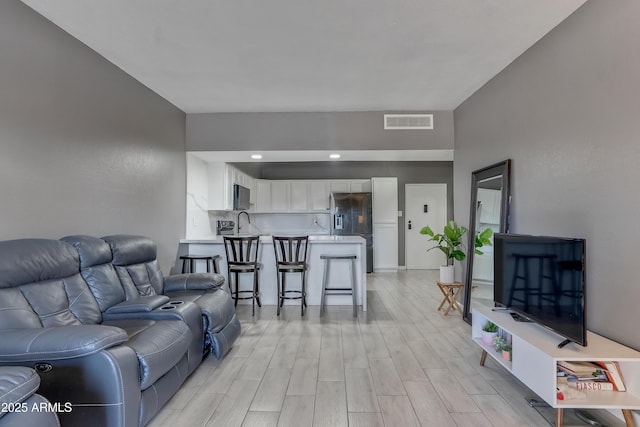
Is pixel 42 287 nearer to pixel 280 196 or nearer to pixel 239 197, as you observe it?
pixel 239 197

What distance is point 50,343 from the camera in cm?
147

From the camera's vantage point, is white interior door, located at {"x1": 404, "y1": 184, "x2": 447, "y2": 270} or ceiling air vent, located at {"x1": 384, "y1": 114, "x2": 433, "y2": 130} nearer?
ceiling air vent, located at {"x1": 384, "y1": 114, "x2": 433, "y2": 130}

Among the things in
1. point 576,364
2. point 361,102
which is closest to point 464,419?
point 576,364

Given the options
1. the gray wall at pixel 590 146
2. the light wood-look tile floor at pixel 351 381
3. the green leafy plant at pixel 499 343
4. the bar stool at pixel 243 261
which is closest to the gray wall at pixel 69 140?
the bar stool at pixel 243 261

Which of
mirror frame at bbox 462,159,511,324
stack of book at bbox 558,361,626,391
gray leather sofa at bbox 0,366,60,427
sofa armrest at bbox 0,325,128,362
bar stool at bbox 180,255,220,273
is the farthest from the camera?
bar stool at bbox 180,255,220,273

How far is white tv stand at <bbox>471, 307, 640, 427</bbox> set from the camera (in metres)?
1.69

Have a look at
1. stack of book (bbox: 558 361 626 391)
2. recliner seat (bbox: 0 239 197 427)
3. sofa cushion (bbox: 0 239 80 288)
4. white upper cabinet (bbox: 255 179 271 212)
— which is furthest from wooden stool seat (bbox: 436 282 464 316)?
white upper cabinet (bbox: 255 179 271 212)

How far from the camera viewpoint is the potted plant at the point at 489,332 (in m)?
2.50

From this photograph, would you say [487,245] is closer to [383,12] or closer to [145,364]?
[383,12]

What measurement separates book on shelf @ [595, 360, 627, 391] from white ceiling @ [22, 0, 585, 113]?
89.4 inches

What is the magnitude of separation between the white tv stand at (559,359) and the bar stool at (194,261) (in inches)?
135

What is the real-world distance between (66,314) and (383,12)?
2.90m

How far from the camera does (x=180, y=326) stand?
7.00 ft

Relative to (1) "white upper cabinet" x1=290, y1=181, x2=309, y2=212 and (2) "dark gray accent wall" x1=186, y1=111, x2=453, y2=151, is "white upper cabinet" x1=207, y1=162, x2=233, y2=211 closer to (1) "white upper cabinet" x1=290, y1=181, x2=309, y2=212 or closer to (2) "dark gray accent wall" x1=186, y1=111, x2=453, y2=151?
(2) "dark gray accent wall" x1=186, y1=111, x2=453, y2=151
